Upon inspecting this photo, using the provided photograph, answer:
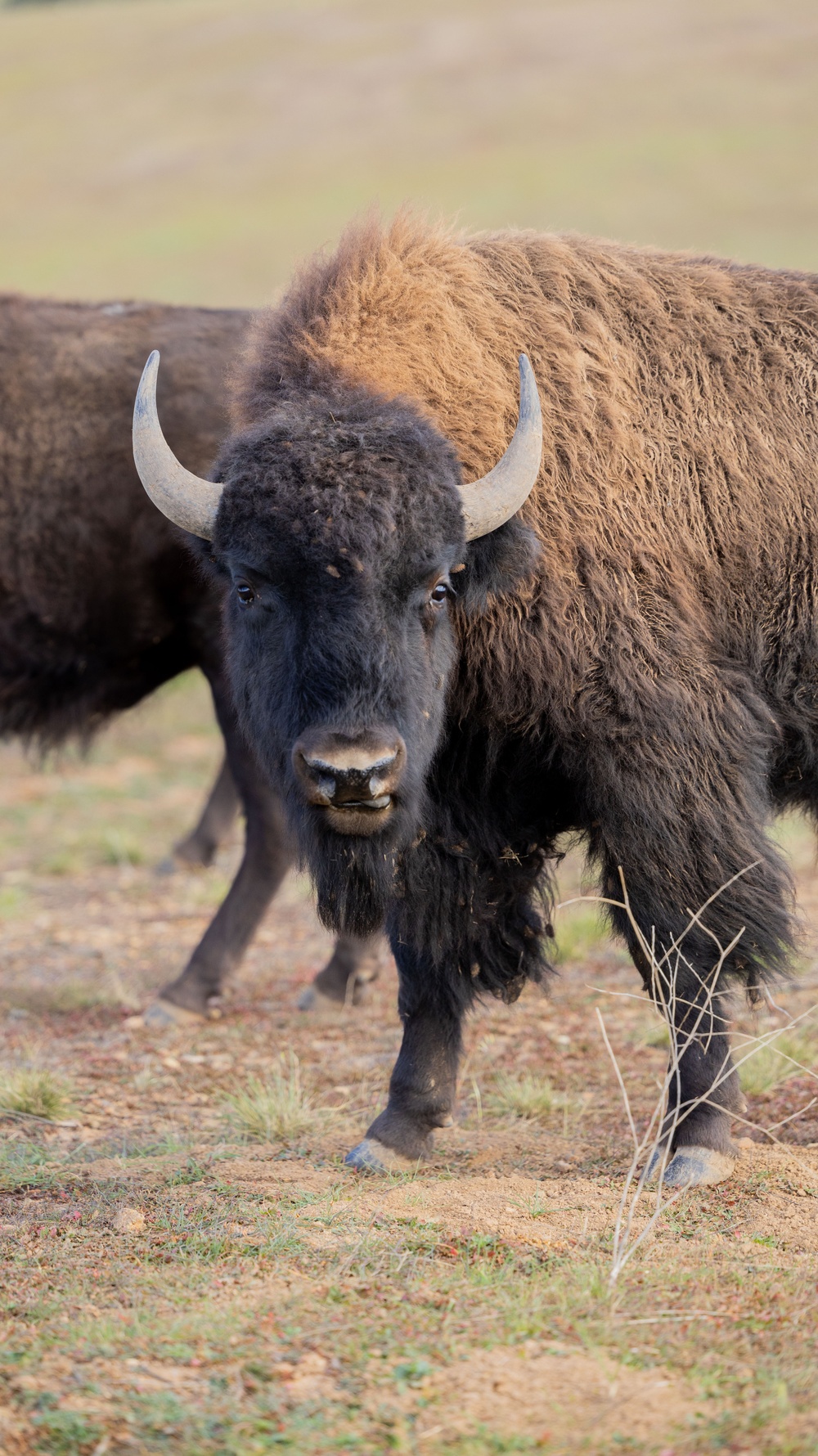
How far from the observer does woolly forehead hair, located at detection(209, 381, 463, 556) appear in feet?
12.3

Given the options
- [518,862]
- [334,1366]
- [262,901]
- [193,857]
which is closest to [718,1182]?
[518,862]

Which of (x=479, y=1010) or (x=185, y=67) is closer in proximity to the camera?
(x=479, y=1010)

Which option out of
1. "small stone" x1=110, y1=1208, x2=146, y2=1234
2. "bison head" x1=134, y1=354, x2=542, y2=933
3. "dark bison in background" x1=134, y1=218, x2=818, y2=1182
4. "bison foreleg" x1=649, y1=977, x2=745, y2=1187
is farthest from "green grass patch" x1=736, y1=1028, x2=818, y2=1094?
"small stone" x1=110, y1=1208, x2=146, y2=1234

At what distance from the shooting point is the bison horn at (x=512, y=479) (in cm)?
396

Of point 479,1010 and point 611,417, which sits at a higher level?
point 611,417

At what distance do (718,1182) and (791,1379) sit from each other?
1451 millimetres

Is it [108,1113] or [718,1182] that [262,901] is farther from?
[718,1182]

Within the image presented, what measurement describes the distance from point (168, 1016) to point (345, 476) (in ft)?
11.4

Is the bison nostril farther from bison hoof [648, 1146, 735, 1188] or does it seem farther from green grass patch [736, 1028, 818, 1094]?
green grass patch [736, 1028, 818, 1094]

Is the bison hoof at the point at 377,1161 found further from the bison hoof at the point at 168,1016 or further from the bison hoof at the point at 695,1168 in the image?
the bison hoof at the point at 168,1016

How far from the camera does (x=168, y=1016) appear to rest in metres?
6.44

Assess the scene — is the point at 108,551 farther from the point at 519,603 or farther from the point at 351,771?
the point at 351,771

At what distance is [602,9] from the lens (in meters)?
51.4

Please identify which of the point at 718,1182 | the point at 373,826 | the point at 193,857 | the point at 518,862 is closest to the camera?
the point at 373,826
